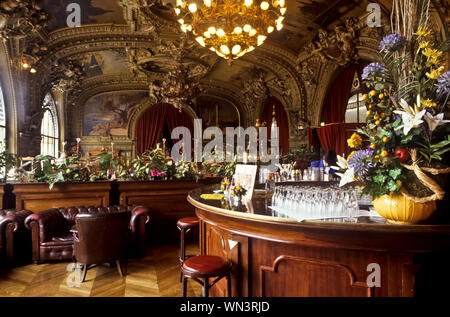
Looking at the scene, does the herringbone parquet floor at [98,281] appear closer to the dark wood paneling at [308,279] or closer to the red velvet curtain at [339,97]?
the dark wood paneling at [308,279]

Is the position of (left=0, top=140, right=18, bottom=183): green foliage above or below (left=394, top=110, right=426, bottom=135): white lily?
below

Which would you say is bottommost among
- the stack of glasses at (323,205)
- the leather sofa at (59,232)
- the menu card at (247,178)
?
the leather sofa at (59,232)

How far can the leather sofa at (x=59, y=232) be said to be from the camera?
420cm

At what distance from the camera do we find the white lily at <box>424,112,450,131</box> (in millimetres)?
1603

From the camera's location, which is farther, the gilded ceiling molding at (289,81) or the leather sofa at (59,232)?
the gilded ceiling molding at (289,81)

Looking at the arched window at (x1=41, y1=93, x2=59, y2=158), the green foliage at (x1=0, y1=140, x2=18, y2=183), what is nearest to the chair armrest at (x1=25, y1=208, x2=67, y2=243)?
the green foliage at (x1=0, y1=140, x2=18, y2=183)

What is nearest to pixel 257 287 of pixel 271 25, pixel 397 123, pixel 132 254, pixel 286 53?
pixel 397 123

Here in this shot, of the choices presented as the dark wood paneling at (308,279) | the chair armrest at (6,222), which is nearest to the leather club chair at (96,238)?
the chair armrest at (6,222)

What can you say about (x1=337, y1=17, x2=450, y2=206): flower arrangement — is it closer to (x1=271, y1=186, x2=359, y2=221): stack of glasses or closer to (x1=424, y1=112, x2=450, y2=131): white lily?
(x1=424, y1=112, x2=450, y2=131): white lily

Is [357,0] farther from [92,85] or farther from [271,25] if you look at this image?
[92,85]

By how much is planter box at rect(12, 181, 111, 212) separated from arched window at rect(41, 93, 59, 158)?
921 centimetres

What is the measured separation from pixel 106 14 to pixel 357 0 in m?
6.32

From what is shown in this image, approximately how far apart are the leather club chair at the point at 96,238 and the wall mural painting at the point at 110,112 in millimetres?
12460

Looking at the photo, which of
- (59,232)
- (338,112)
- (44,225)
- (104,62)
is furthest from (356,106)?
(104,62)
